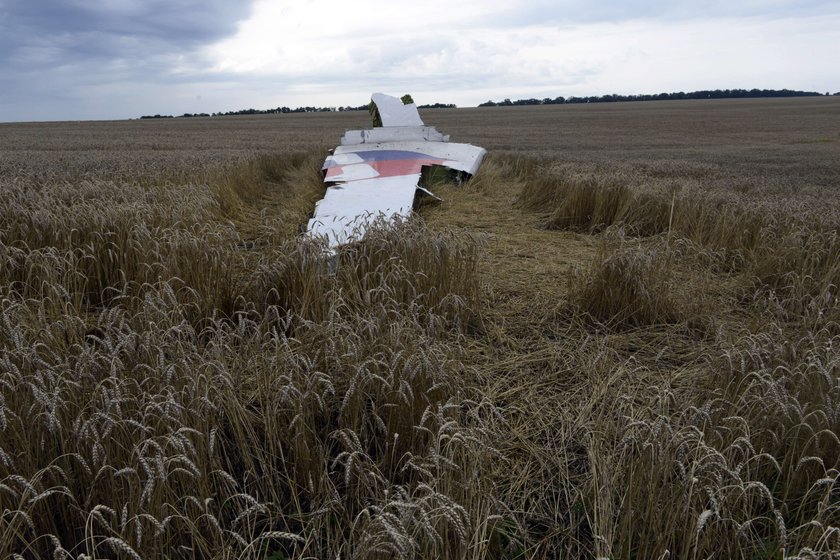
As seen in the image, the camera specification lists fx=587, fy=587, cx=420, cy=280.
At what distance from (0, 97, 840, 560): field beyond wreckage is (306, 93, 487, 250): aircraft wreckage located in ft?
4.03

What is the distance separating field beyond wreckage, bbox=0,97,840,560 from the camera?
1857 mm

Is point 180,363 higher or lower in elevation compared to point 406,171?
lower

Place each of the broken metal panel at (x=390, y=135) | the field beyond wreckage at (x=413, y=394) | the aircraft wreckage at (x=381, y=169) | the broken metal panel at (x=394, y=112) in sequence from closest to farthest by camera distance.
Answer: the field beyond wreckage at (x=413, y=394), the aircraft wreckage at (x=381, y=169), the broken metal panel at (x=390, y=135), the broken metal panel at (x=394, y=112)

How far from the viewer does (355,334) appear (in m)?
2.72

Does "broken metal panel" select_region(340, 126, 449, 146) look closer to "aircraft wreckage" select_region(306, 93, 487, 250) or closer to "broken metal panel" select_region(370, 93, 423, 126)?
"aircraft wreckage" select_region(306, 93, 487, 250)

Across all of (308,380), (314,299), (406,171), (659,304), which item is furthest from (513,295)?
(406,171)

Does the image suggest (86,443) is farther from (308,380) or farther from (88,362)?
(308,380)

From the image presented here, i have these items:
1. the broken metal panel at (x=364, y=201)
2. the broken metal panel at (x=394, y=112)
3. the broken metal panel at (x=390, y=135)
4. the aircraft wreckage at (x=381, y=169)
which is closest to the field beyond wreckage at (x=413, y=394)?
the aircraft wreckage at (x=381, y=169)

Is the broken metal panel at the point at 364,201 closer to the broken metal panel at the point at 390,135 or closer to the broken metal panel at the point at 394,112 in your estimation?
the broken metal panel at the point at 390,135

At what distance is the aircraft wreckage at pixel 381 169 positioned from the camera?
21.3 ft

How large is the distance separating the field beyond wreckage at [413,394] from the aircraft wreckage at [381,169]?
1.23 meters

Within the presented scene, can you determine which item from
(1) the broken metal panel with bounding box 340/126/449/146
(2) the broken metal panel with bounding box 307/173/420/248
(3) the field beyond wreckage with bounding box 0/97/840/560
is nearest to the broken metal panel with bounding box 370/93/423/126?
(1) the broken metal panel with bounding box 340/126/449/146

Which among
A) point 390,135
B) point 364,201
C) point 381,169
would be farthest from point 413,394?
point 390,135

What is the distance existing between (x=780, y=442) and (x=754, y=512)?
0.89ft
